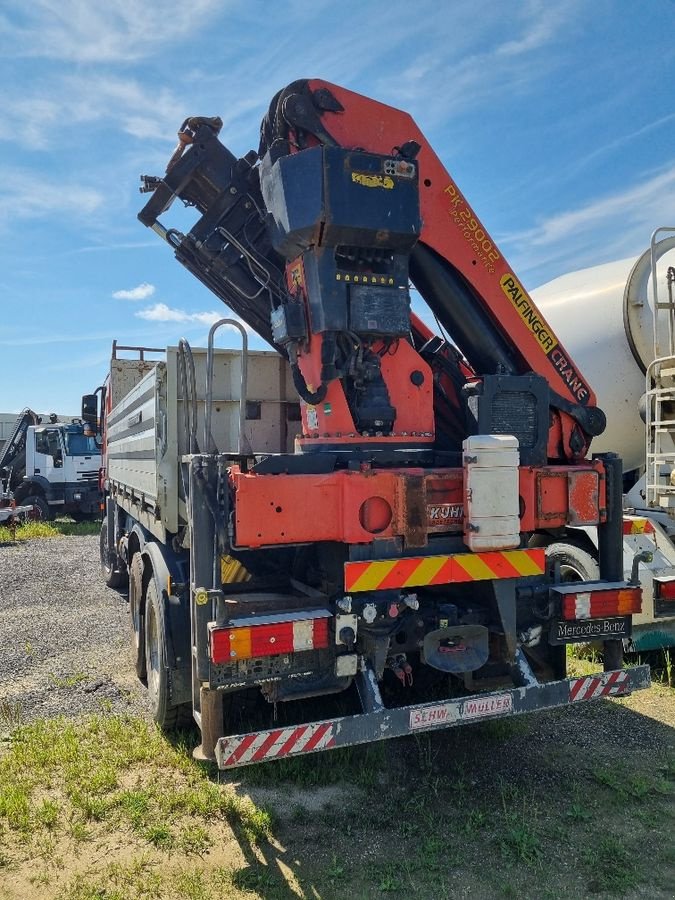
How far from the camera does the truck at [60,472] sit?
17641 millimetres

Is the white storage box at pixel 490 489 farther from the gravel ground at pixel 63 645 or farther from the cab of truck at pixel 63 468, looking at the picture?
the cab of truck at pixel 63 468

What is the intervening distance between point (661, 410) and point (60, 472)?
1548 cm

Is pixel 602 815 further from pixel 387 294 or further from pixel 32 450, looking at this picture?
pixel 32 450

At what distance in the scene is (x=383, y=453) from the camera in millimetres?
3736

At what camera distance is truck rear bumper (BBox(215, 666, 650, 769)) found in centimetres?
302

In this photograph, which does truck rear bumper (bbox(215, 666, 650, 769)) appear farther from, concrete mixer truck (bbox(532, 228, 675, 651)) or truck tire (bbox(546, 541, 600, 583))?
truck tire (bbox(546, 541, 600, 583))

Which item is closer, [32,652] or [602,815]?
[602,815]

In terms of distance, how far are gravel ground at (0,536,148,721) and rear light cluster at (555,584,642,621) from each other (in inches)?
109

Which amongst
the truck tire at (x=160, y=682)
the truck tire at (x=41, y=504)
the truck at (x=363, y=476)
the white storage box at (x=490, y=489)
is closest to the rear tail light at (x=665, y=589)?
the truck at (x=363, y=476)

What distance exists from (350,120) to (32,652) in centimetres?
508

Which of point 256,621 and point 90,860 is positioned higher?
point 256,621

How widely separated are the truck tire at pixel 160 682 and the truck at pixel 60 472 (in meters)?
13.8

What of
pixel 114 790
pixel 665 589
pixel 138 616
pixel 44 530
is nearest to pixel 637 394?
pixel 665 589

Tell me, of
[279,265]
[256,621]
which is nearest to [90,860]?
[256,621]
